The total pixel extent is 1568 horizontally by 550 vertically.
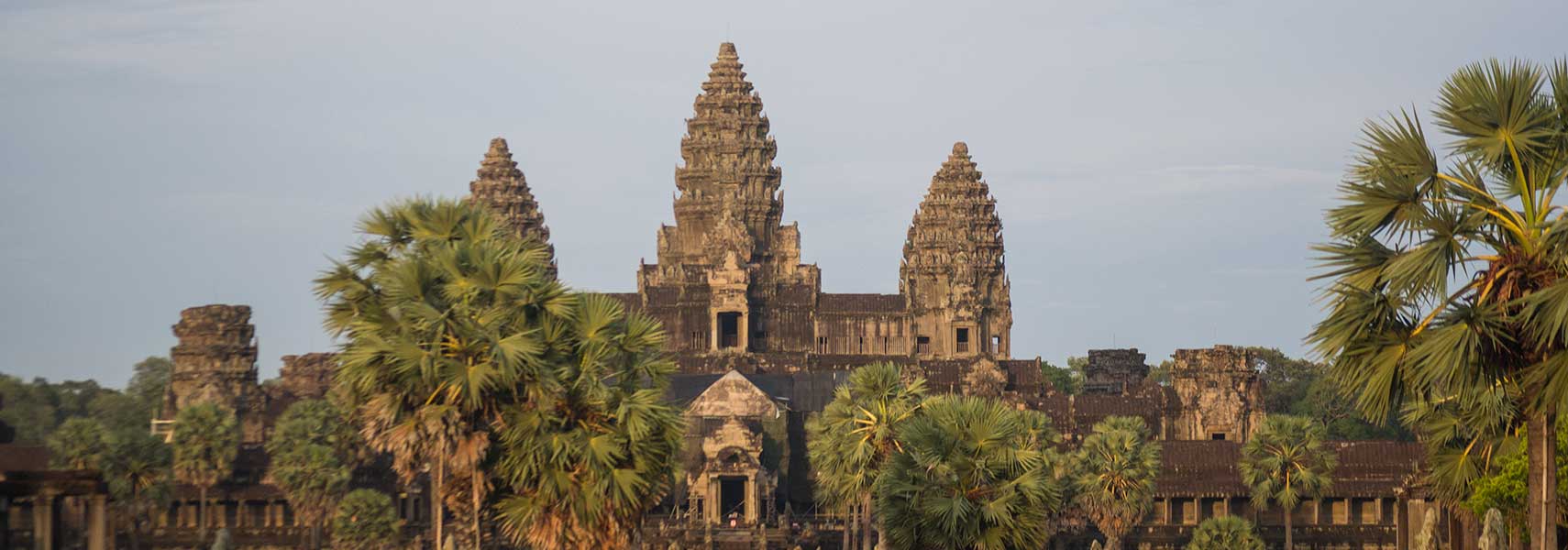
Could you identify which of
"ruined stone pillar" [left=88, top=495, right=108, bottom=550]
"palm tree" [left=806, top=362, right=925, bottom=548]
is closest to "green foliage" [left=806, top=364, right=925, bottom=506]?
"palm tree" [left=806, top=362, right=925, bottom=548]

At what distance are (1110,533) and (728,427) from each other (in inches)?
1098

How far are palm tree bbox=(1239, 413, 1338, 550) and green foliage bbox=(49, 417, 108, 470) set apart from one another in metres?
44.5

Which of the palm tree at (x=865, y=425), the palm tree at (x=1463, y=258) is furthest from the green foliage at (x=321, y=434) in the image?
the palm tree at (x=1463, y=258)

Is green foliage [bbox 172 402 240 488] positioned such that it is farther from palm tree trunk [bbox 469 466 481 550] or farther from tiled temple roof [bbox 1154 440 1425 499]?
palm tree trunk [bbox 469 466 481 550]

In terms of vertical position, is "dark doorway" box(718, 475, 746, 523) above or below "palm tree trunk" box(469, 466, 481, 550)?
below

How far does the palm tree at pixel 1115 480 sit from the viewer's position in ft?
288

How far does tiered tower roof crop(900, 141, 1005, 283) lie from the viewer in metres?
160

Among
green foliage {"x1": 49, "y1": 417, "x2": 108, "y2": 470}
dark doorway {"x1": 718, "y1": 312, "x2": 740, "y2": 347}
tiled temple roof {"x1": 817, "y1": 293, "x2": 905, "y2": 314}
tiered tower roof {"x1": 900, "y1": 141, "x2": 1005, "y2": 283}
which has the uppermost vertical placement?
tiered tower roof {"x1": 900, "y1": 141, "x2": 1005, "y2": 283}

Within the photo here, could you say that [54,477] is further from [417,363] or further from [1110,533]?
[1110,533]

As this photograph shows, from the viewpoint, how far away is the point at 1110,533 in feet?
290

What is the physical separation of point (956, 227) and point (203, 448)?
2940 inches

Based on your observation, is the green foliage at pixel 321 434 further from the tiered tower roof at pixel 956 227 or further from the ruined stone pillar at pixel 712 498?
the tiered tower roof at pixel 956 227

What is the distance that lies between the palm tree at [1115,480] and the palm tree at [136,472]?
33176 mm

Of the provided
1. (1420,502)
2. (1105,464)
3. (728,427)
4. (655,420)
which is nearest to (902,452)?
(655,420)
